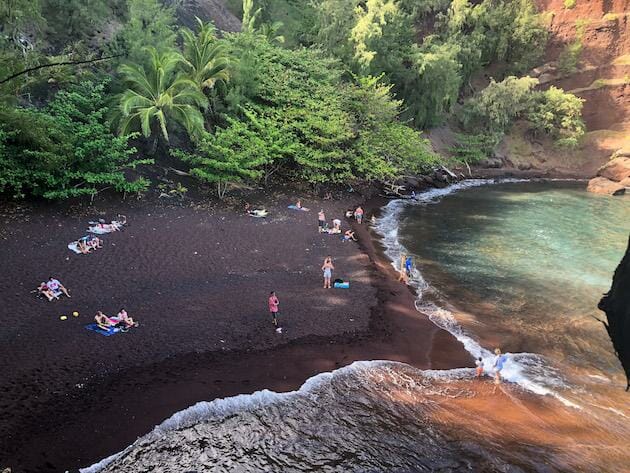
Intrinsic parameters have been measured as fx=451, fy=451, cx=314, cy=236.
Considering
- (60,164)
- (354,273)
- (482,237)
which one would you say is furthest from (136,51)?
(482,237)

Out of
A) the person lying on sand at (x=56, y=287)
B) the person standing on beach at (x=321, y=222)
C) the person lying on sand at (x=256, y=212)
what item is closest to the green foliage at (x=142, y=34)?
the person lying on sand at (x=256, y=212)

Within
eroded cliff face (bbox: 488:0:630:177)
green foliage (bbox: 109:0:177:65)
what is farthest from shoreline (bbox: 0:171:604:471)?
eroded cliff face (bbox: 488:0:630:177)

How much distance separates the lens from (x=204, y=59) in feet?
81.1

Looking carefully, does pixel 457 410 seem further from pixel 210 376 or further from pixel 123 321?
pixel 123 321

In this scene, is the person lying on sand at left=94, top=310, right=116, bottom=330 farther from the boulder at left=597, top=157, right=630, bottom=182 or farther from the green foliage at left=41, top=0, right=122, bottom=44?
the boulder at left=597, top=157, right=630, bottom=182

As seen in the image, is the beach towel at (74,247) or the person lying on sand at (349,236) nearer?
the beach towel at (74,247)

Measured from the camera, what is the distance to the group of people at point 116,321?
12.2m

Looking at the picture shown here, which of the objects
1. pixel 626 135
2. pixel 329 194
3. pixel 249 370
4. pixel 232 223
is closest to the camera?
pixel 249 370

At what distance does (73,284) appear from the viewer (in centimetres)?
1408

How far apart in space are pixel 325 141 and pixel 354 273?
11.1 metres

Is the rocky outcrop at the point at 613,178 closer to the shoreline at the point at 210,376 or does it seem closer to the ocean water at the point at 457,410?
the ocean water at the point at 457,410

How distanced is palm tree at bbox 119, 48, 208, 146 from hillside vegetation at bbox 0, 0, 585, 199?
76 mm

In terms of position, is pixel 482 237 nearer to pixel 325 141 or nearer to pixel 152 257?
pixel 325 141

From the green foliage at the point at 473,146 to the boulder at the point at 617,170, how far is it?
11.3 metres
